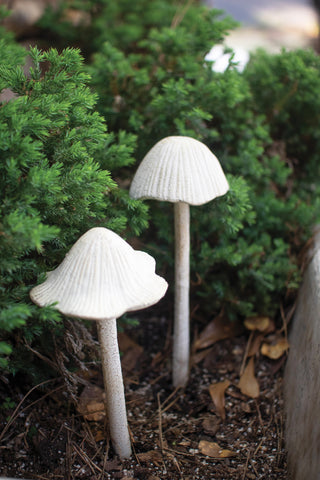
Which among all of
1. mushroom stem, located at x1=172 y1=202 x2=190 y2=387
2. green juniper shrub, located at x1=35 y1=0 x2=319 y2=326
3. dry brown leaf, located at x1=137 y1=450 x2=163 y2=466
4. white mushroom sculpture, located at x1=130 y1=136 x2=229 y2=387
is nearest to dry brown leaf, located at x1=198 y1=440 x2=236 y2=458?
dry brown leaf, located at x1=137 y1=450 x2=163 y2=466

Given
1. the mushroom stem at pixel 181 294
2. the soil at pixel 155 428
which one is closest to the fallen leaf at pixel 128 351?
the soil at pixel 155 428

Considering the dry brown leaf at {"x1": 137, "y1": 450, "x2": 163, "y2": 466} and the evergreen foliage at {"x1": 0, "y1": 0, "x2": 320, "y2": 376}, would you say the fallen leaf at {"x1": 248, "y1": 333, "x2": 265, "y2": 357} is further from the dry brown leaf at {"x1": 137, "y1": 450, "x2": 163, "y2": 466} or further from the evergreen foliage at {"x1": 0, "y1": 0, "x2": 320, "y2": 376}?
the dry brown leaf at {"x1": 137, "y1": 450, "x2": 163, "y2": 466}

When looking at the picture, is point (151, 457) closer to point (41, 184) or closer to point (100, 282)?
point (100, 282)

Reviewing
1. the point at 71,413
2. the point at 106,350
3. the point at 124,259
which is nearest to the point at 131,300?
the point at 124,259

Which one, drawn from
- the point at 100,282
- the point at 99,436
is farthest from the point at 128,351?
the point at 100,282

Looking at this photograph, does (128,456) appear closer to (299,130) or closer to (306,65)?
(299,130)

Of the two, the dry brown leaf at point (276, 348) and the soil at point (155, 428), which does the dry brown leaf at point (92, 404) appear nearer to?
the soil at point (155, 428)
